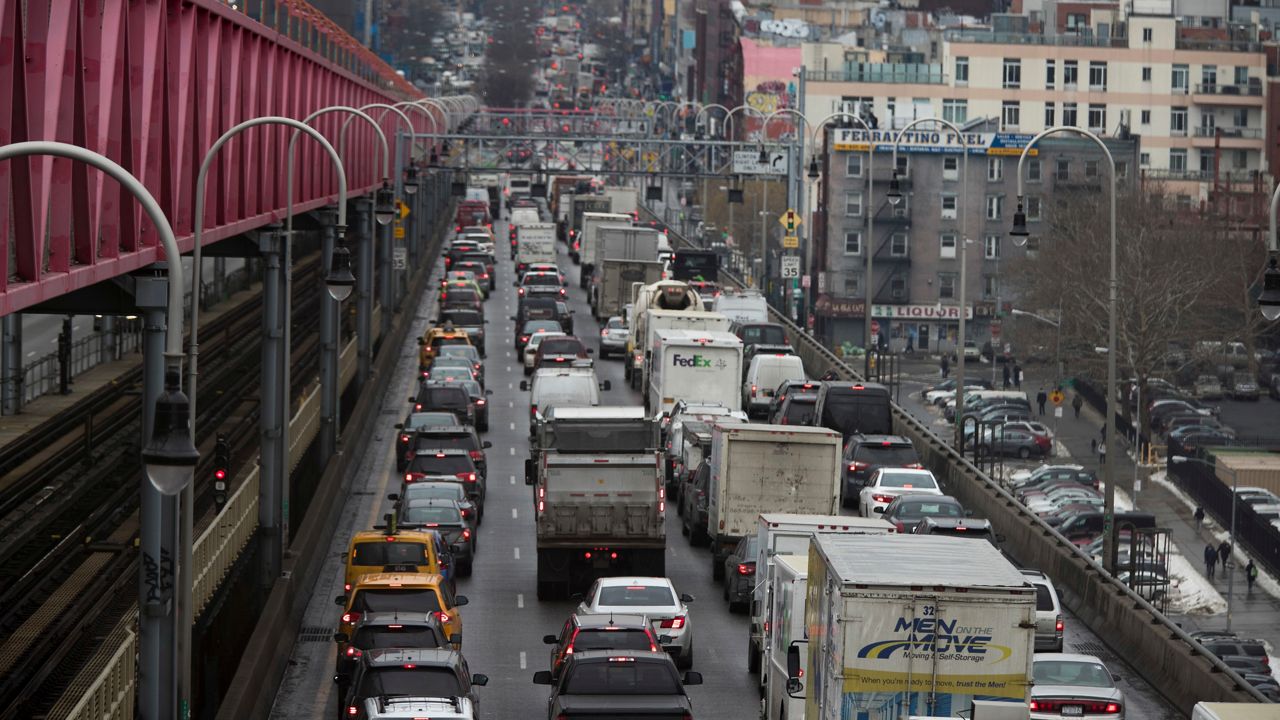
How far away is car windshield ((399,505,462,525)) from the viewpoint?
124 ft

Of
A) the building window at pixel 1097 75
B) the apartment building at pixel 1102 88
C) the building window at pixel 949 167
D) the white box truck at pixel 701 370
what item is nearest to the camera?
the white box truck at pixel 701 370

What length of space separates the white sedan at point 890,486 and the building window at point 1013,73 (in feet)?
362

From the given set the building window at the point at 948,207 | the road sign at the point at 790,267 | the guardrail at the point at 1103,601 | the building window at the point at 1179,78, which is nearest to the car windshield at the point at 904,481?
the guardrail at the point at 1103,601

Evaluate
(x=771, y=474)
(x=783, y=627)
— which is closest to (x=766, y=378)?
(x=771, y=474)

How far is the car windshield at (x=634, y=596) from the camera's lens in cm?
2950

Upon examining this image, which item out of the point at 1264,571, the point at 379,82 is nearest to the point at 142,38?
the point at 1264,571

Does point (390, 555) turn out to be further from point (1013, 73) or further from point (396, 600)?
point (1013, 73)

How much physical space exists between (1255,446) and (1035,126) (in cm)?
5753

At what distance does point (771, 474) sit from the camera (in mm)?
37281

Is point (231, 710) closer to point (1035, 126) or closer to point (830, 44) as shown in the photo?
point (1035, 126)

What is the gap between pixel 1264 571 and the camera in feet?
222

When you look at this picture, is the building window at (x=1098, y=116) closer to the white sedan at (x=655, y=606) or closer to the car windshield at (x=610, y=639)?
the white sedan at (x=655, y=606)

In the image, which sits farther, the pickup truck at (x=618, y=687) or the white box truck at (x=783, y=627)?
the white box truck at (x=783, y=627)

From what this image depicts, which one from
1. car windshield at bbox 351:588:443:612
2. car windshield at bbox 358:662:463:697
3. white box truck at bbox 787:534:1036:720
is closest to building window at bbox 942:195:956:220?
car windshield at bbox 351:588:443:612
